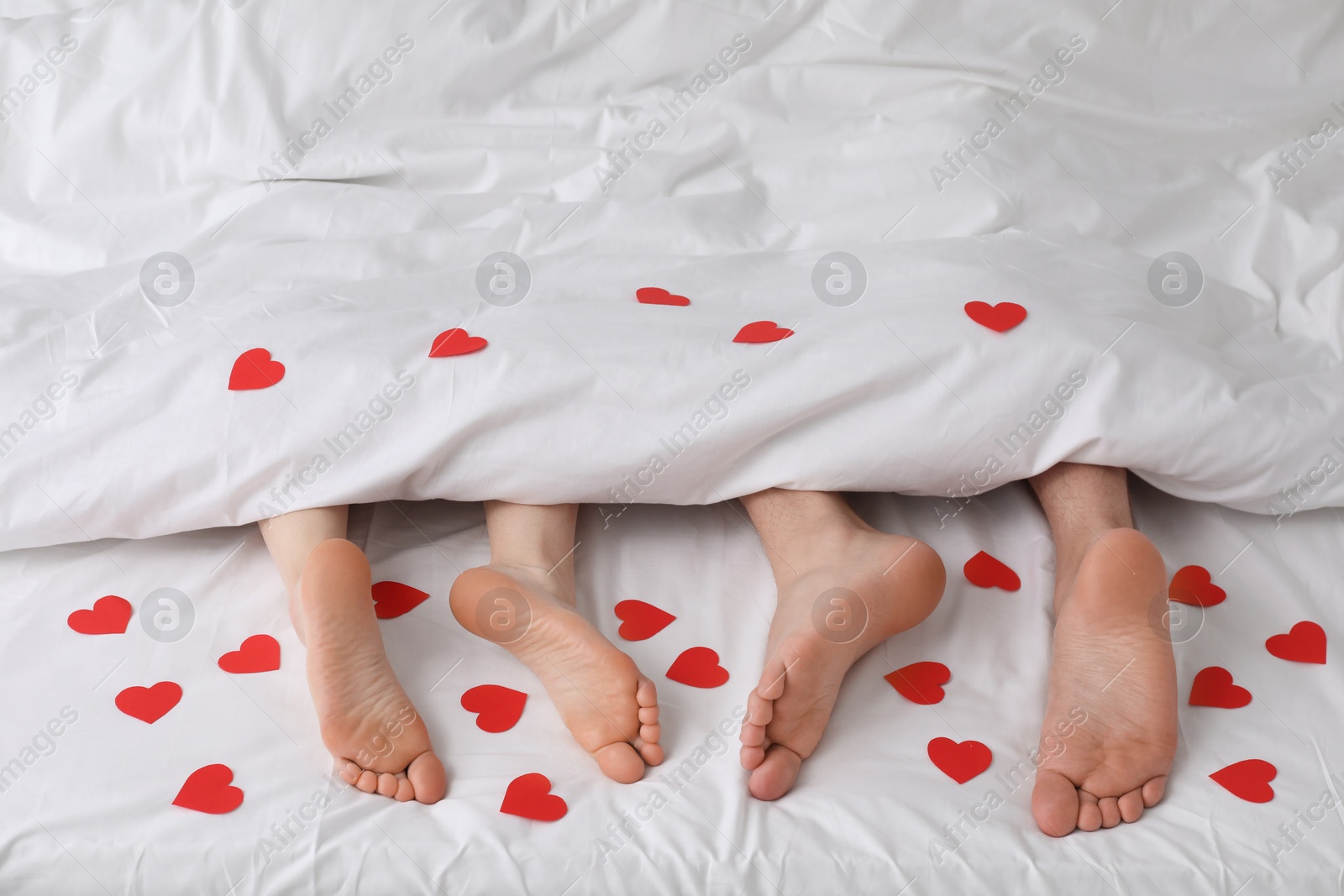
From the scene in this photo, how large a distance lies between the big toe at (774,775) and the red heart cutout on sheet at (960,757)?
0.13 meters

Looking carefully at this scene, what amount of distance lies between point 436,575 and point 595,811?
0.36 m

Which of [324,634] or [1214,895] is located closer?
[1214,895]

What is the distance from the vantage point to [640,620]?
1.07 metres

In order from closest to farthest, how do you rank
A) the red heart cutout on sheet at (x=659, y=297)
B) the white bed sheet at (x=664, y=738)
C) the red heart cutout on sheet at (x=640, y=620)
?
the white bed sheet at (x=664, y=738) → the red heart cutout on sheet at (x=640, y=620) → the red heart cutout on sheet at (x=659, y=297)

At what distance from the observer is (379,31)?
5.08 feet

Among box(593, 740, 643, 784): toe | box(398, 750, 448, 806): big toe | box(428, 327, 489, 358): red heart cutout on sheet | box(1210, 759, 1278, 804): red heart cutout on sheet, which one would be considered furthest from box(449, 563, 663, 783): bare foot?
box(1210, 759, 1278, 804): red heart cutout on sheet

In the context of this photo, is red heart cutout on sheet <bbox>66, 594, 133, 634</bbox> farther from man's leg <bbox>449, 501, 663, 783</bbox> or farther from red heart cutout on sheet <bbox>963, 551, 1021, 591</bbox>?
red heart cutout on sheet <bbox>963, 551, 1021, 591</bbox>

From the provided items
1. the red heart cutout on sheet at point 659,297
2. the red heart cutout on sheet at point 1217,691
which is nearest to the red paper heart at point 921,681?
the red heart cutout on sheet at point 1217,691

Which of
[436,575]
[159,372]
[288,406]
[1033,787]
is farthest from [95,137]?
[1033,787]

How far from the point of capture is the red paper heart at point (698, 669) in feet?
3.31

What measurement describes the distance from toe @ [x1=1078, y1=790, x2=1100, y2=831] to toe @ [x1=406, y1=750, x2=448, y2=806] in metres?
0.54

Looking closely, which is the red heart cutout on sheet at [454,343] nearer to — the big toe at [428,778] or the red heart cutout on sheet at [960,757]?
the big toe at [428,778]

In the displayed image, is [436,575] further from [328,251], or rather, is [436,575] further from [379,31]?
[379,31]

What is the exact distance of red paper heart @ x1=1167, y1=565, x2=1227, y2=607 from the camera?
1079 mm
